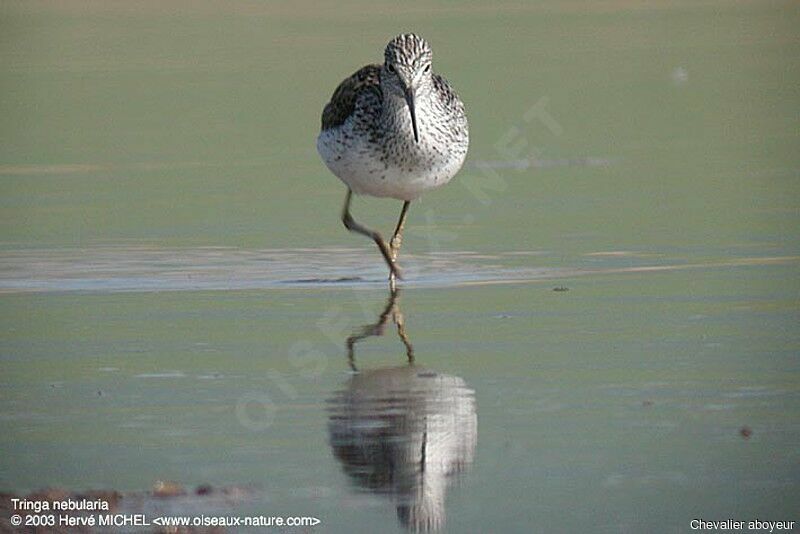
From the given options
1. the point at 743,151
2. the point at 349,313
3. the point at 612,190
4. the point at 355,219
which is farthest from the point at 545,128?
the point at 349,313

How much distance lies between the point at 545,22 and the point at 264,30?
4122 mm

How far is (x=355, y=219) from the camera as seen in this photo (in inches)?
514

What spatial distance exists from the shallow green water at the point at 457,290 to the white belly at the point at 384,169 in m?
0.51

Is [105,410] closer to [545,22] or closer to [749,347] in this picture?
[749,347]

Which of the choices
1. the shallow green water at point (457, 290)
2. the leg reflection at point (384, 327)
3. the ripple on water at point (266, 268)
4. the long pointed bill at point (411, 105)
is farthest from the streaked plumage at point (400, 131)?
the leg reflection at point (384, 327)

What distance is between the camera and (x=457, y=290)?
10359mm

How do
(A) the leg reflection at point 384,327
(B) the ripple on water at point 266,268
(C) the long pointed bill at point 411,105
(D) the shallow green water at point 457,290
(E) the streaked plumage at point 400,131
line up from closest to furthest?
(D) the shallow green water at point 457,290
(A) the leg reflection at point 384,327
(C) the long pointed bill at point 411,105
(E) the streaked plumage at point 400,131
(B) the ripple on water at point 266,268

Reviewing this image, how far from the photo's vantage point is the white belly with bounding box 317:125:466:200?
1084cm

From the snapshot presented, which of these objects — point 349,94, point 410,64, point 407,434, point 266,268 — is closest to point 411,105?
point 410,64

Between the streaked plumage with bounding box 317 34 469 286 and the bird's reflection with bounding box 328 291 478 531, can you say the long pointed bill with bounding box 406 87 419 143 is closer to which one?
the streaked plumage with bounding box 317 34 469 286

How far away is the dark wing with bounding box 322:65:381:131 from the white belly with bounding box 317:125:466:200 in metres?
0.11

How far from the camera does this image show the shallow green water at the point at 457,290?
685 centimetres

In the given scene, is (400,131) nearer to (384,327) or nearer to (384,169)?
(384,169)

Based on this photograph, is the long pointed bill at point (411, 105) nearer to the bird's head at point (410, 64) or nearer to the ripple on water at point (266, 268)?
the bird's head at point (410, 64)
